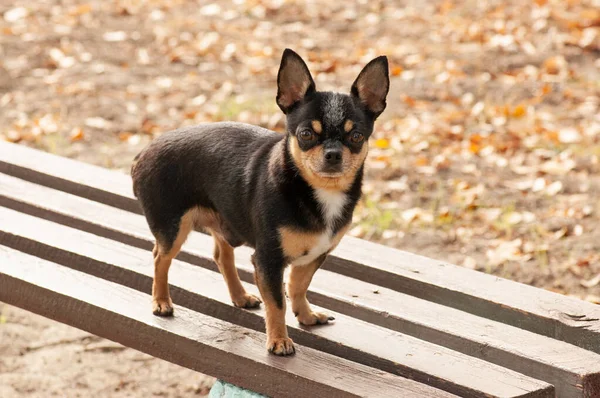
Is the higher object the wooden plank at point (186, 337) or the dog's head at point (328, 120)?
the dog's head at point (328, 120)

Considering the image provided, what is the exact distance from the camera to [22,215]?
14.0ft

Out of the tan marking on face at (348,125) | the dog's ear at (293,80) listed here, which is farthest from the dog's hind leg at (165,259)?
the tan marking on face at (348,125)

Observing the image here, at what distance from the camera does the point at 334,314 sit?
3.57 m

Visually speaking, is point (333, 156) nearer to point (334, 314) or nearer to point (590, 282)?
point (334, 314)

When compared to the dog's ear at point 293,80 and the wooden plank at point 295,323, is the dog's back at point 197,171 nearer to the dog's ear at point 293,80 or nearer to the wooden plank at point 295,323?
the dog's ear at point 293,80

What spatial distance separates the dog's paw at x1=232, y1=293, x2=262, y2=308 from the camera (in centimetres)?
358

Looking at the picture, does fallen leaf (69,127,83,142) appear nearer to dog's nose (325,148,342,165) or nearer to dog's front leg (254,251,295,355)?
dog's front leg (254,251,295,355)

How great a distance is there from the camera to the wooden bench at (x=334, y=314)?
10.5 ft

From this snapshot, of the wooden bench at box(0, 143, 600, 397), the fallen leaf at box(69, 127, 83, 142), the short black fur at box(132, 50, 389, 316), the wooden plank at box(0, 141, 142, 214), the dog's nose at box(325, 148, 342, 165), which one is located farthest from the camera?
the fallen leaf at box(69, 127, 83, 142)

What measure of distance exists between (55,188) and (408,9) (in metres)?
5.51

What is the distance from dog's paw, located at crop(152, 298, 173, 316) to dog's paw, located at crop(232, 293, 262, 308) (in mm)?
237

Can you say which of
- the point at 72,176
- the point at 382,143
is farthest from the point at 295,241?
the point at 382,143

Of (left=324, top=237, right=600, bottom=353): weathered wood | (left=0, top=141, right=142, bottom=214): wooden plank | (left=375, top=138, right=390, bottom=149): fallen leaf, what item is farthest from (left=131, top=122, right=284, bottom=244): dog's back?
(left=375, top=138, right=390, bottom=149): fallen leaf

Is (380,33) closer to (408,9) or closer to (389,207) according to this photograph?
(408,9)
